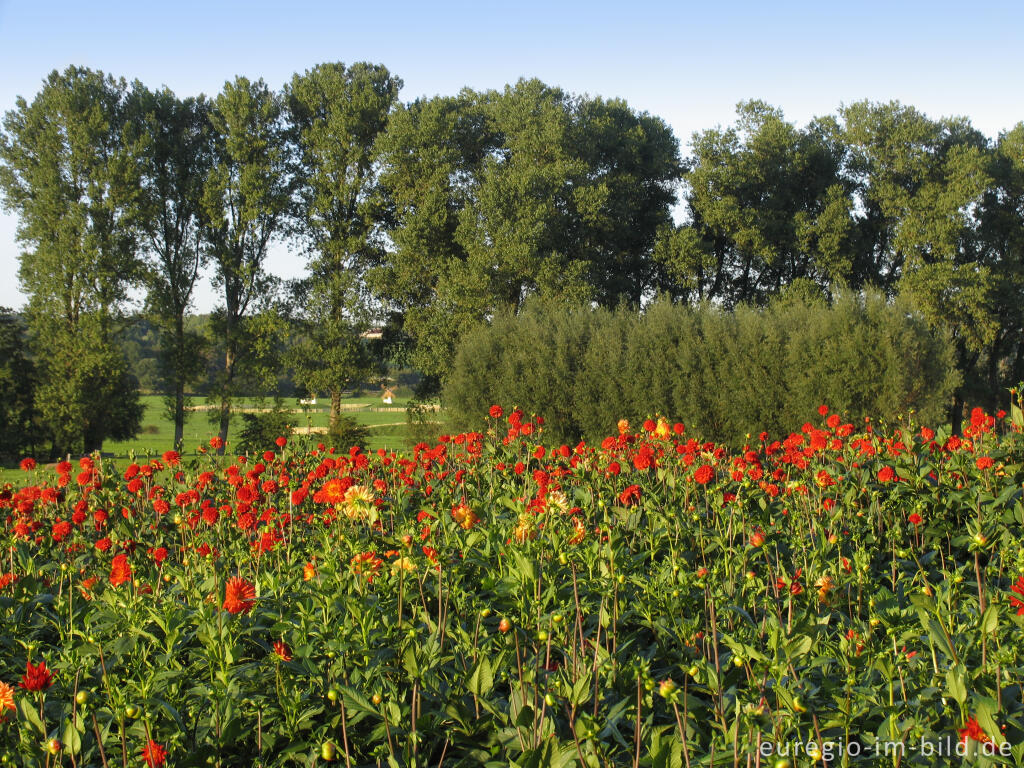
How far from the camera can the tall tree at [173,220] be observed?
932 inches

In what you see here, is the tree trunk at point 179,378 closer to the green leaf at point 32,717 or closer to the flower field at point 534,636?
the flower field at point 534,636

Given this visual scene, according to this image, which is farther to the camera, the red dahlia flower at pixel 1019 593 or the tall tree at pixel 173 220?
the tall tree at pixel 173 220

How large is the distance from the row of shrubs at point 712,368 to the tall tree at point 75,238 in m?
11.5

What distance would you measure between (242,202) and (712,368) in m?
15.9

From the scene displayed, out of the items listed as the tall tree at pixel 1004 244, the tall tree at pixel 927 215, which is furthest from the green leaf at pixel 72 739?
the tall tree at pixel 1004 244

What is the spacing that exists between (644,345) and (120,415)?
16.4 m

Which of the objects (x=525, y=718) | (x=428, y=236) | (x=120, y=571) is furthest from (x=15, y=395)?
(x=525, y=718)

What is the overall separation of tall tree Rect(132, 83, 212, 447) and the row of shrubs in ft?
36.2

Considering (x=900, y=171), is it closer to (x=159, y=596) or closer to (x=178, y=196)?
(x=178, y=196)

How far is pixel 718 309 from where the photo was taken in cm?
1675

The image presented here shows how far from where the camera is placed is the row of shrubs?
1511 centimetres

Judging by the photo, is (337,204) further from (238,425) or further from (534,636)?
(534,636)

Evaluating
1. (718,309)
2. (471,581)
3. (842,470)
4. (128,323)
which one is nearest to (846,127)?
(718,309)

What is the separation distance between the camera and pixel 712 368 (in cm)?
1584
